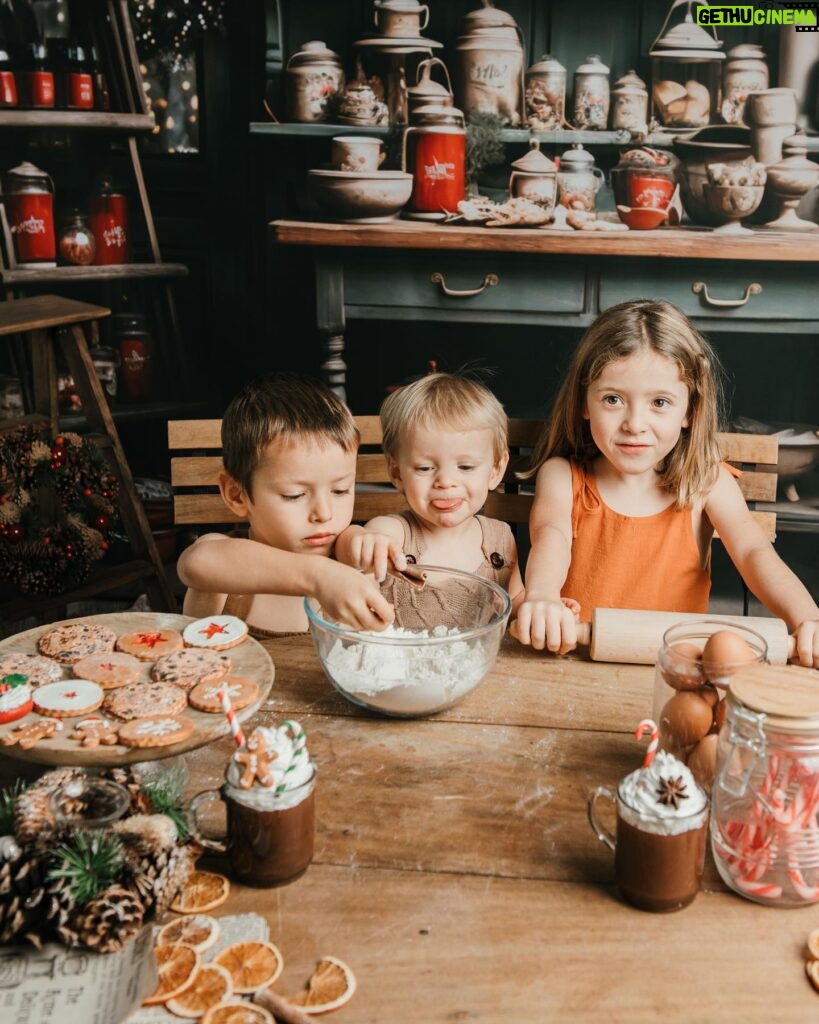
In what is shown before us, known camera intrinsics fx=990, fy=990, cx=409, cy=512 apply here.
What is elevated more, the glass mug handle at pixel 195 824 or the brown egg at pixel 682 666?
the brown egg at pixel 682 666

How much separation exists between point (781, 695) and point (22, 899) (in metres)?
0.68

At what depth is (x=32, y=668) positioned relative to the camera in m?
1.14

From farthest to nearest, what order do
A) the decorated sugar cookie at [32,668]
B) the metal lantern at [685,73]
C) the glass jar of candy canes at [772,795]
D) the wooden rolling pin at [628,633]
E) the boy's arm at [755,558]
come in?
the metal lantern at [685,73], the boy's arm at [755,558], the wooden rolling pin at [628,633], the decorated sugar cookie at [32,668], the glass jar of candy canes at [772,795]

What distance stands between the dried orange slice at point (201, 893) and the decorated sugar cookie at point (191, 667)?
0.25 metres

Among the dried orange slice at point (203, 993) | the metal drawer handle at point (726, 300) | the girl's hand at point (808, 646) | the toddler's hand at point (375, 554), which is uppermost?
the metal drawer handle at point (726, 300)

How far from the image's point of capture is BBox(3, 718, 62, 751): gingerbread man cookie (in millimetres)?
969

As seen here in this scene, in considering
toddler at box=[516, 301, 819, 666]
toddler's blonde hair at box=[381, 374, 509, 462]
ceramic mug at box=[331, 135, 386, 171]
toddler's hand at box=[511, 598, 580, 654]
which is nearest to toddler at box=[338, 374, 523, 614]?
toddler's blonde hair at box=[381, 374, 509, 462]

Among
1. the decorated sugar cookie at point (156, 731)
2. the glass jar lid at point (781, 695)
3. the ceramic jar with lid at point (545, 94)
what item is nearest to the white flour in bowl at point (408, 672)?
the decorated sugar cookie at point (156, 731)

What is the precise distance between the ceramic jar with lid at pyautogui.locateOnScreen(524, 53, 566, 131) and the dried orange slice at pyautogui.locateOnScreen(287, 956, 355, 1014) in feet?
6.90

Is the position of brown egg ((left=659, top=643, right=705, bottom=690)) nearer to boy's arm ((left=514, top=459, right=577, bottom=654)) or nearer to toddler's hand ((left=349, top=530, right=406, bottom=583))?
boy's arm ((left=514, top=459, right=577, bottom=654))

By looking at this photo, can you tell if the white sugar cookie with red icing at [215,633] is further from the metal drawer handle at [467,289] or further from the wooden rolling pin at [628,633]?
the metal drawer handle at [467,289]

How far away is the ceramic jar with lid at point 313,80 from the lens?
2391 millimetres

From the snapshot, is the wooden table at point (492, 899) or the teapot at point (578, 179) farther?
the teapot at point (578, 179)

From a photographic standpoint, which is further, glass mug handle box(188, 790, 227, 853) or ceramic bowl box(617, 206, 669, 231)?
ceramic bowl box(617, 206, 669, 231)
